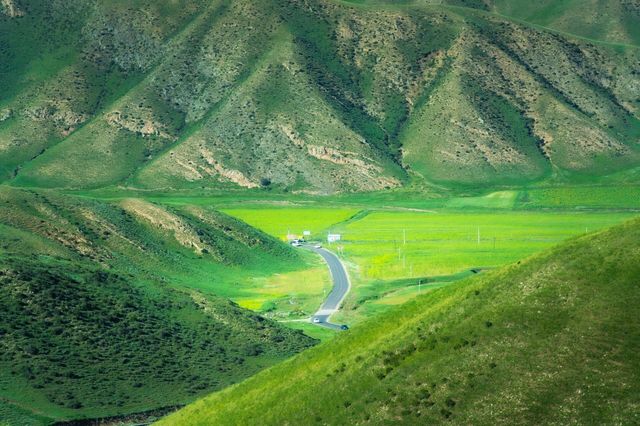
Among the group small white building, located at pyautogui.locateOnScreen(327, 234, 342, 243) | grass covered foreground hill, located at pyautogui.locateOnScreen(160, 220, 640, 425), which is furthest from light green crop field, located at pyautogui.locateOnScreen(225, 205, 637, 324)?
grass covered foreground hill, located at pyautogui.locateOnScreen(160, 220, 640, 425)

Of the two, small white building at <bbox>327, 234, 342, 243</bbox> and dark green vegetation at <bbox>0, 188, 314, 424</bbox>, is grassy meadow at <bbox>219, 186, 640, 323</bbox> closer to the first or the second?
small white building at <bbox>327, 234, 342, 243</bbox>

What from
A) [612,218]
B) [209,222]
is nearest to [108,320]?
[209,222]

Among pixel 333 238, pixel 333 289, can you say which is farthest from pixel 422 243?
pixel 333 289

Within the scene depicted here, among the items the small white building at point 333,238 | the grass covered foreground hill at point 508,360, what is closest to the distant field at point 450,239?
the small white building at point 333,238

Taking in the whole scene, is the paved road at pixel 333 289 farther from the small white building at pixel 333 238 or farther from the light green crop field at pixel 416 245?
the small white building at pixel 333 238

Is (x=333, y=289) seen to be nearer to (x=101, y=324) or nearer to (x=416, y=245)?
(x=416, y=245)

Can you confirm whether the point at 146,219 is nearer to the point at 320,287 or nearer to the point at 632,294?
the point at 320,287
